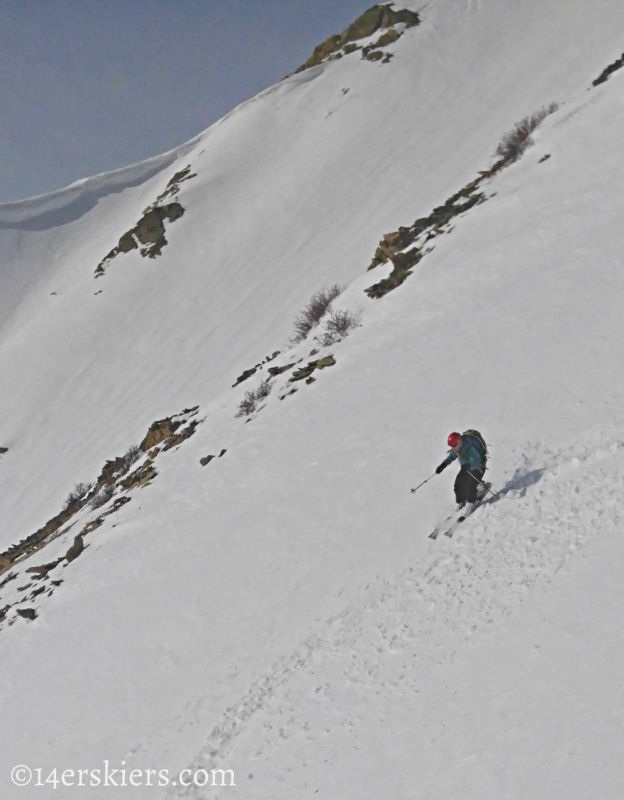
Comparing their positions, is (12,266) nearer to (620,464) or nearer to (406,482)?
(406,482)

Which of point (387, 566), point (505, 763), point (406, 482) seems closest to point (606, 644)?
point (505, 763)

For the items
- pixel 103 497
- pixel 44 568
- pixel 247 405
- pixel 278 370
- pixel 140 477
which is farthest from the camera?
pixel 103 497

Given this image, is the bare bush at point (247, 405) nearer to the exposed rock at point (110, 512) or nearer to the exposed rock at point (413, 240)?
the exposed rock at point (110, 512)

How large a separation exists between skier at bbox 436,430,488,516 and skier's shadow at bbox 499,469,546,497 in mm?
417

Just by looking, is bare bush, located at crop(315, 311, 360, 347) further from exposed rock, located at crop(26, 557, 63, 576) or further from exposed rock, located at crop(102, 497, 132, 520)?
exposed rock, located at crop(26, 557, 63, 576)

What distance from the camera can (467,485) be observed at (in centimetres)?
1030

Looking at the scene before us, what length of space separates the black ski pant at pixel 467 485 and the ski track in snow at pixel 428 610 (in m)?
0.30

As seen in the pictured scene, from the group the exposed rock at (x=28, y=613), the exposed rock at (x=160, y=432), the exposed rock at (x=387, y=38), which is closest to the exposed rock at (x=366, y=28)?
the exposed rock at (x=387, y=38)

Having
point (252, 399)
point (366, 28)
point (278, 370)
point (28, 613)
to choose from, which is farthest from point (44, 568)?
point (366, 28)

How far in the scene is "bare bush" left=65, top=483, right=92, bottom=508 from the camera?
28.5 meters

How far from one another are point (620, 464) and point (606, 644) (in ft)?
11.8

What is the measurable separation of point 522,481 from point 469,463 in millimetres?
1026

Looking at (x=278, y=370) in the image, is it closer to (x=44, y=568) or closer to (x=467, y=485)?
(x=44, y=568)

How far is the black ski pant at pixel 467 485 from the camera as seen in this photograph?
1016 cm
